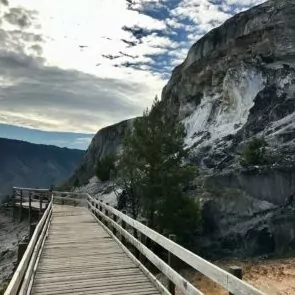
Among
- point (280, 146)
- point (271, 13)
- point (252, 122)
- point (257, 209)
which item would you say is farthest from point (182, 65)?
point (257, 209)

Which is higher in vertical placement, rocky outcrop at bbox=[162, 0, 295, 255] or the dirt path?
rocky outcrop at bbox=[162, 0, 295, 255]

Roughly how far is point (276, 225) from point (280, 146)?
8087mm

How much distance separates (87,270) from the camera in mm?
9375

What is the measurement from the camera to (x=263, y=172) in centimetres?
2806

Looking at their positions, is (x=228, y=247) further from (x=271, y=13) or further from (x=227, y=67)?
(x=271, y=13)

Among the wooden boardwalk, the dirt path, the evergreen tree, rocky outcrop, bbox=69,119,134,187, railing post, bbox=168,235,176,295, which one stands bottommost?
the dirt path

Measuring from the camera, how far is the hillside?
2561cm

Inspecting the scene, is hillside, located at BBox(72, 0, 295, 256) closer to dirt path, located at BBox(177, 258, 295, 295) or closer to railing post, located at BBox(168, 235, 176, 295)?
dirt path, located at BBox(177, 258, 295, 295)

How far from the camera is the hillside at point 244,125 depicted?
25.6 metres

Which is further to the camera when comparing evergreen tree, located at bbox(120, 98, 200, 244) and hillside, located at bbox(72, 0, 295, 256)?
hillside, located at bbox(72, 0, 295, 256)

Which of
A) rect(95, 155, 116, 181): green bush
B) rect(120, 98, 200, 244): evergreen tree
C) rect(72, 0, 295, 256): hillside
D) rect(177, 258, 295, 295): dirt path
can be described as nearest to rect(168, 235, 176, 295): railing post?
rect(177, 258, 295, 295): dirt path

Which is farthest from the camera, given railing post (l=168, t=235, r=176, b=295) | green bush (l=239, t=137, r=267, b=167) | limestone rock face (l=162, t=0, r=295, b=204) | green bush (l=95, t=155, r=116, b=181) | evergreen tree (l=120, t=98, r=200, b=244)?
green bush (l=95, t=155, r=116, b=181)

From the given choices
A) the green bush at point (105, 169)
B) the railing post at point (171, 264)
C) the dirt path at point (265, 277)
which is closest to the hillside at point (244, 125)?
the dirt path at point (265, 277)

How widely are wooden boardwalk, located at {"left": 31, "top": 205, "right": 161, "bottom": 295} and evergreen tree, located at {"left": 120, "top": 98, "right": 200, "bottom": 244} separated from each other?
8994 millimetres
